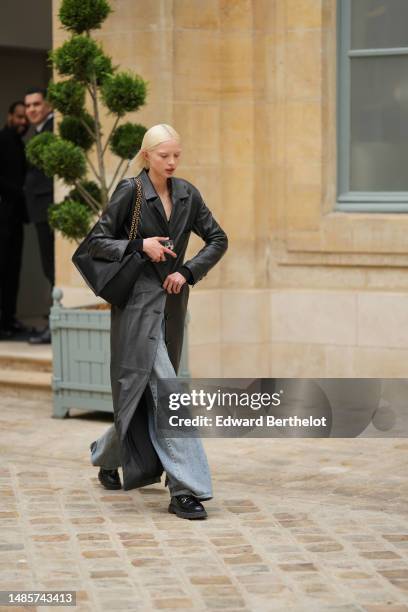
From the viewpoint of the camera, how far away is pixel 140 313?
22.1 ft

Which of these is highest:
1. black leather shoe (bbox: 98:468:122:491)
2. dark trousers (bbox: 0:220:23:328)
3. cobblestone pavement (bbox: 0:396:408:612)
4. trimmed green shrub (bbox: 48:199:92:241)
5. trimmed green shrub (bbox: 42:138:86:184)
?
trimmed green shrub (bbox: 42:138:86:184)

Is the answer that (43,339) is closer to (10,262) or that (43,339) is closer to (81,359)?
(10,262)

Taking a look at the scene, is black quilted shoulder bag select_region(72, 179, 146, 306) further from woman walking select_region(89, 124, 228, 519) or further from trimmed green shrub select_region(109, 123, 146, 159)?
trimmed green shrub select_region(109, 123, 146, 159)

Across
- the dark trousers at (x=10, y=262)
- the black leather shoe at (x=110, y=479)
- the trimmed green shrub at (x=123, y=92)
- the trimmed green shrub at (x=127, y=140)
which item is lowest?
the black leather shoe at (x=110, y=479)

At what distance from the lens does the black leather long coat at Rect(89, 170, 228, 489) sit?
669cm

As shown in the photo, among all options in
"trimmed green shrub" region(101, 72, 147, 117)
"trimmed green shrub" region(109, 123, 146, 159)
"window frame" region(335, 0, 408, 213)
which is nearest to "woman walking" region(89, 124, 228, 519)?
"trimmed green shrub" region(101, 72, 147, 117)

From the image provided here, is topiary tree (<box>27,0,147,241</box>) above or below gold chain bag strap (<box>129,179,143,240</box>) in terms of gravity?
above

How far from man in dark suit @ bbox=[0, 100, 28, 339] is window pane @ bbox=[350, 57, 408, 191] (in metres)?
3.20

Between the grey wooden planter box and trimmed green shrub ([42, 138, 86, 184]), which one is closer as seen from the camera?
trimmed green shrub ([42, 138, 86, 184])

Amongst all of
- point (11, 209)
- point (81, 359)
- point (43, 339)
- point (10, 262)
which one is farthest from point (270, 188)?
point (10, 262)

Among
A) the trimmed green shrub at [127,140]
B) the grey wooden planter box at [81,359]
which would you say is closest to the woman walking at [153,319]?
the trimmed green shrub at [127,140]

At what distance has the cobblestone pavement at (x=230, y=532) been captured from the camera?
18.0ft

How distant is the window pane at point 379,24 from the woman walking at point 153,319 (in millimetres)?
3521

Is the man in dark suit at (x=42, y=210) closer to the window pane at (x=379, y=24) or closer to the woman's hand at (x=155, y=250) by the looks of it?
the window pane at (x=379, y=24)
